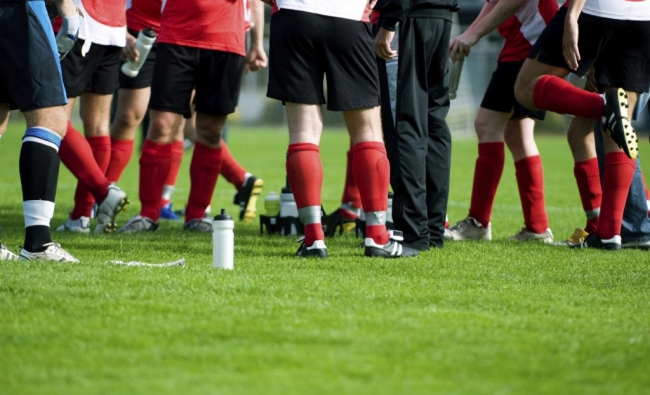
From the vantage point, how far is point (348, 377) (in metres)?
2.77

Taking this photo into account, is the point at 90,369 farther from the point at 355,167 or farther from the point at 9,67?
the point at 355,167

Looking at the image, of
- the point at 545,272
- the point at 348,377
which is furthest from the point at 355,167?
the point at 348,377

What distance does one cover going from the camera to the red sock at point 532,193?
6633 millimetres

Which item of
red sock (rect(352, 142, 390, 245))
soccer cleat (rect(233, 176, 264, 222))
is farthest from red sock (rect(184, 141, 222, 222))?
red sock (rect(352, 142, 390, 245))

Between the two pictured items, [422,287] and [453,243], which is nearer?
[422,287]

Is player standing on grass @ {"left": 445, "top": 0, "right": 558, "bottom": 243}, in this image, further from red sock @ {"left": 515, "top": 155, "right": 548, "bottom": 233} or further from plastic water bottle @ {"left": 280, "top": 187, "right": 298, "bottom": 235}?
plastic water bottle @ {"left": 280, "top": 187, "right": 298, "bottom": 235}

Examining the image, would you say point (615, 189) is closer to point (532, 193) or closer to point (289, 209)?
point (532, 193)

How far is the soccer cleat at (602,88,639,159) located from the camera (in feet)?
17.3

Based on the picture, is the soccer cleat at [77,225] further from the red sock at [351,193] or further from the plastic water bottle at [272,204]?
the red sock at [351,193]

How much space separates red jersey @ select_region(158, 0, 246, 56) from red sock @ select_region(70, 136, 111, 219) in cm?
95

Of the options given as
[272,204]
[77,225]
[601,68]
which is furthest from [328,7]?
[77,225]

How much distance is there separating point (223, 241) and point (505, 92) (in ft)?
9.05

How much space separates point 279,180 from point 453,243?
5714 millimetres

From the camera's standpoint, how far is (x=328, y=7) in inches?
199
